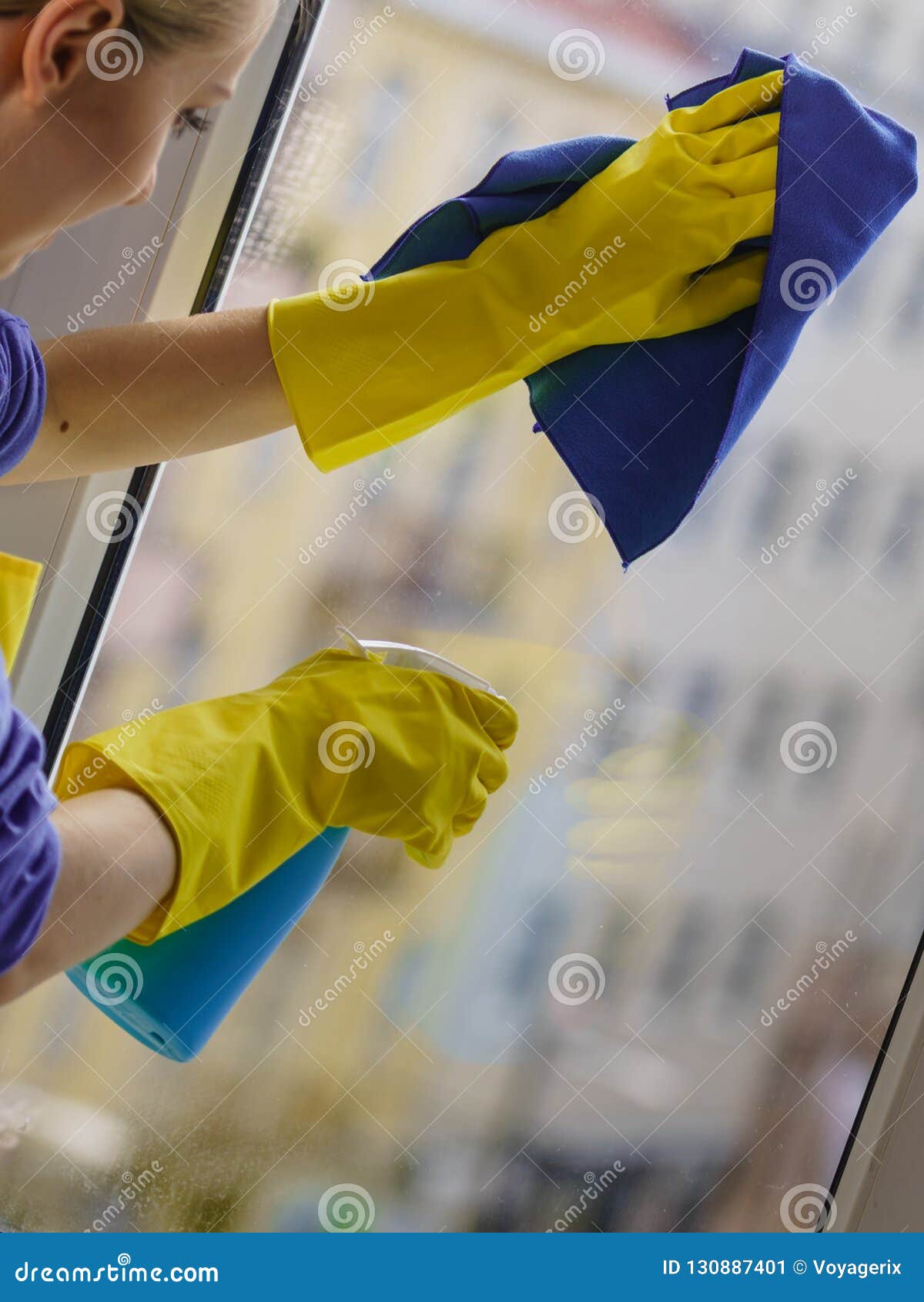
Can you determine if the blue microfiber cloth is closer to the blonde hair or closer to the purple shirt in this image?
the blonde hair

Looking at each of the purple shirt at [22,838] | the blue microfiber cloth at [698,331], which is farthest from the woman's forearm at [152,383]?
the purple shirt at [22,838]

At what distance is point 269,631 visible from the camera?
999 mm

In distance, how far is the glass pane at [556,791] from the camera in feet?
3.15

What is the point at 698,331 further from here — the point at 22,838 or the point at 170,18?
the point at 22,838

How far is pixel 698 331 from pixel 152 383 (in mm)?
352

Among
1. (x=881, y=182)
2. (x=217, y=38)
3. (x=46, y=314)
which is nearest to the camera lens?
(x=217, y=38)

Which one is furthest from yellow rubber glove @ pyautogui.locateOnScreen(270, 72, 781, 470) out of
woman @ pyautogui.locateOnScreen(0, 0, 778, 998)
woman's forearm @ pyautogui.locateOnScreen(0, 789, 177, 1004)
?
woman's forearm @ pyautogui.locateOnScreen(0, 789, 177, 1004)

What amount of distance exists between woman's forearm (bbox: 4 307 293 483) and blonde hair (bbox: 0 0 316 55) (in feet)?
0.59

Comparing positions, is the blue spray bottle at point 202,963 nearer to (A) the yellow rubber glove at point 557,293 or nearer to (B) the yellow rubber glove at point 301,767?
(B) the yellow rubber glove at point 301,767

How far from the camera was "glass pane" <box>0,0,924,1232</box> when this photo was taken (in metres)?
0.96

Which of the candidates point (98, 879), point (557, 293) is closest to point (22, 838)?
point (98, 879)

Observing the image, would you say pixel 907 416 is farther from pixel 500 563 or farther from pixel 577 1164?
pixel 577 1164

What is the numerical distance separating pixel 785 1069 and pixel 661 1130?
0.39 ft

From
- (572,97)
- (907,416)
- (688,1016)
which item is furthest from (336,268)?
(688,1016)
